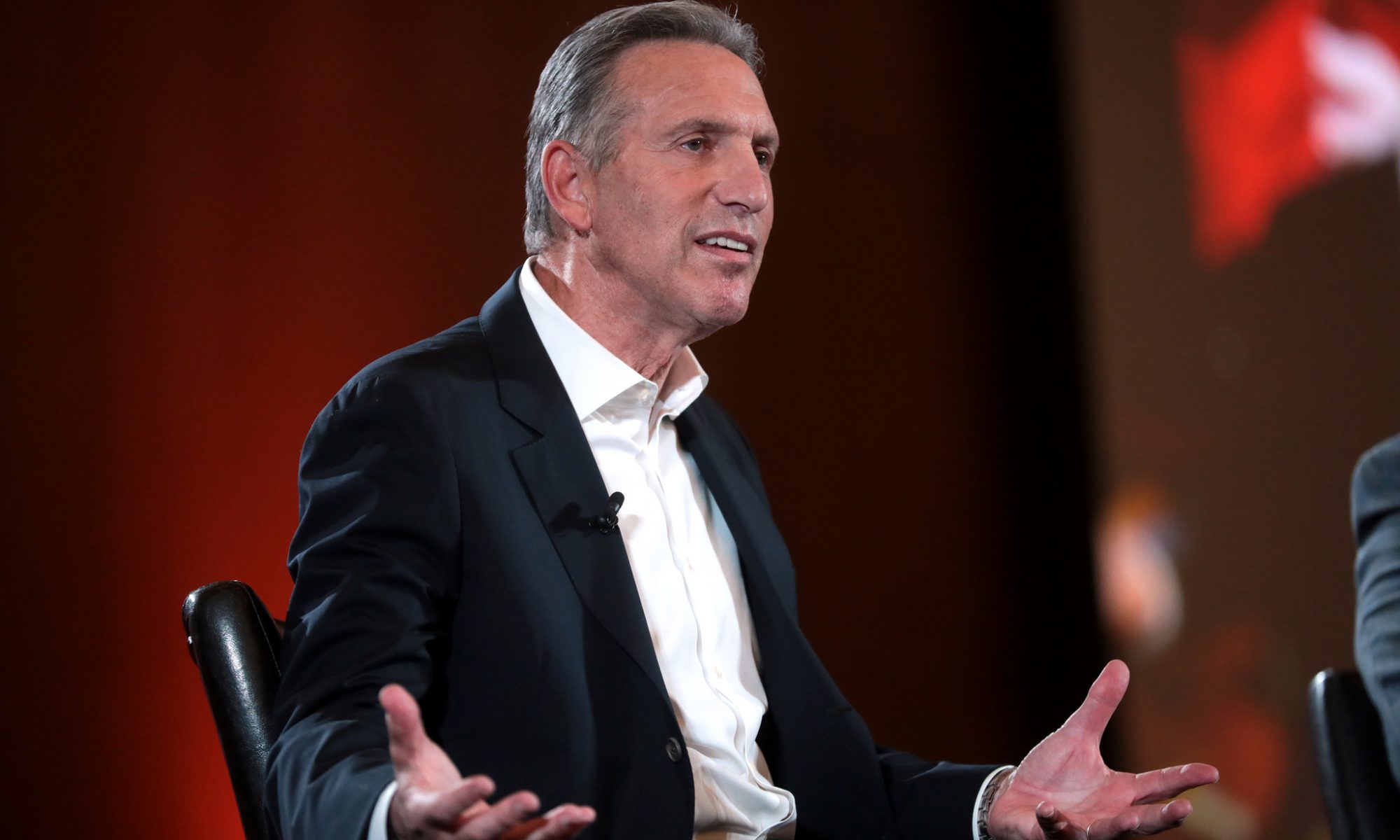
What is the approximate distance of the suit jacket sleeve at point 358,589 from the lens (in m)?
1.16

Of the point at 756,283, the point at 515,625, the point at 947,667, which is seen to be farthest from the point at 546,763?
the point at 947,667

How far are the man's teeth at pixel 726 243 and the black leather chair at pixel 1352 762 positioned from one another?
0.98m

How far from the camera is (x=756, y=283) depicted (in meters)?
3.24

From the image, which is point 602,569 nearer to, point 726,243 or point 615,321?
point 615,321

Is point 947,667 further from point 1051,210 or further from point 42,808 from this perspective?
point 42,808

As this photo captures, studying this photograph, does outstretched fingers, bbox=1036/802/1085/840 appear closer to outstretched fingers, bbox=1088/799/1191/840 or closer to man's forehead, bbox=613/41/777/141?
outstretched fingers, bbox=1088/799/1191/840

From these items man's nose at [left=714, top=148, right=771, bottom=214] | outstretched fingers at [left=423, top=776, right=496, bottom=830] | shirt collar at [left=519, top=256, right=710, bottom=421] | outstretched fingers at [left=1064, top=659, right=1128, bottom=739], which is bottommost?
outstretched fingers at [left=1064, top=659, right=1128, bottom=739]

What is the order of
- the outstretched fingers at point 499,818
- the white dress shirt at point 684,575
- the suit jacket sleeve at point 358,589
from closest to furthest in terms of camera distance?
the outstretched fingers at point 499,818 < the suit jacket sleeve at point 358,589 < the white dress shirt at point 684,575

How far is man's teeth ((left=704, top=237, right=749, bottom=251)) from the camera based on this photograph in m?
1.70

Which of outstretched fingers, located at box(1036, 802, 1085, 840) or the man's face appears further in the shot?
the man's face

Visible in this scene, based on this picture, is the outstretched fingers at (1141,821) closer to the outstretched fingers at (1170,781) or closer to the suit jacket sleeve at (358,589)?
the outstretched fingers at (1170,781)

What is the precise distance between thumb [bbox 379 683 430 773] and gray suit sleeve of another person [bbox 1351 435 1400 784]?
4.22ft

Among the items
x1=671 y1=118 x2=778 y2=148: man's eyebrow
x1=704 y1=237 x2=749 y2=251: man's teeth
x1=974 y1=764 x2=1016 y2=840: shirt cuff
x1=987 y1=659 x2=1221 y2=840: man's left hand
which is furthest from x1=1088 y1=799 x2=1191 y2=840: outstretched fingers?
x1=671 y1=118 x2=778 y2=148: man's eyebrow

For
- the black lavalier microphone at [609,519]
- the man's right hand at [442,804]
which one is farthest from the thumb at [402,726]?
the black lavalier microphone at [609,519]
